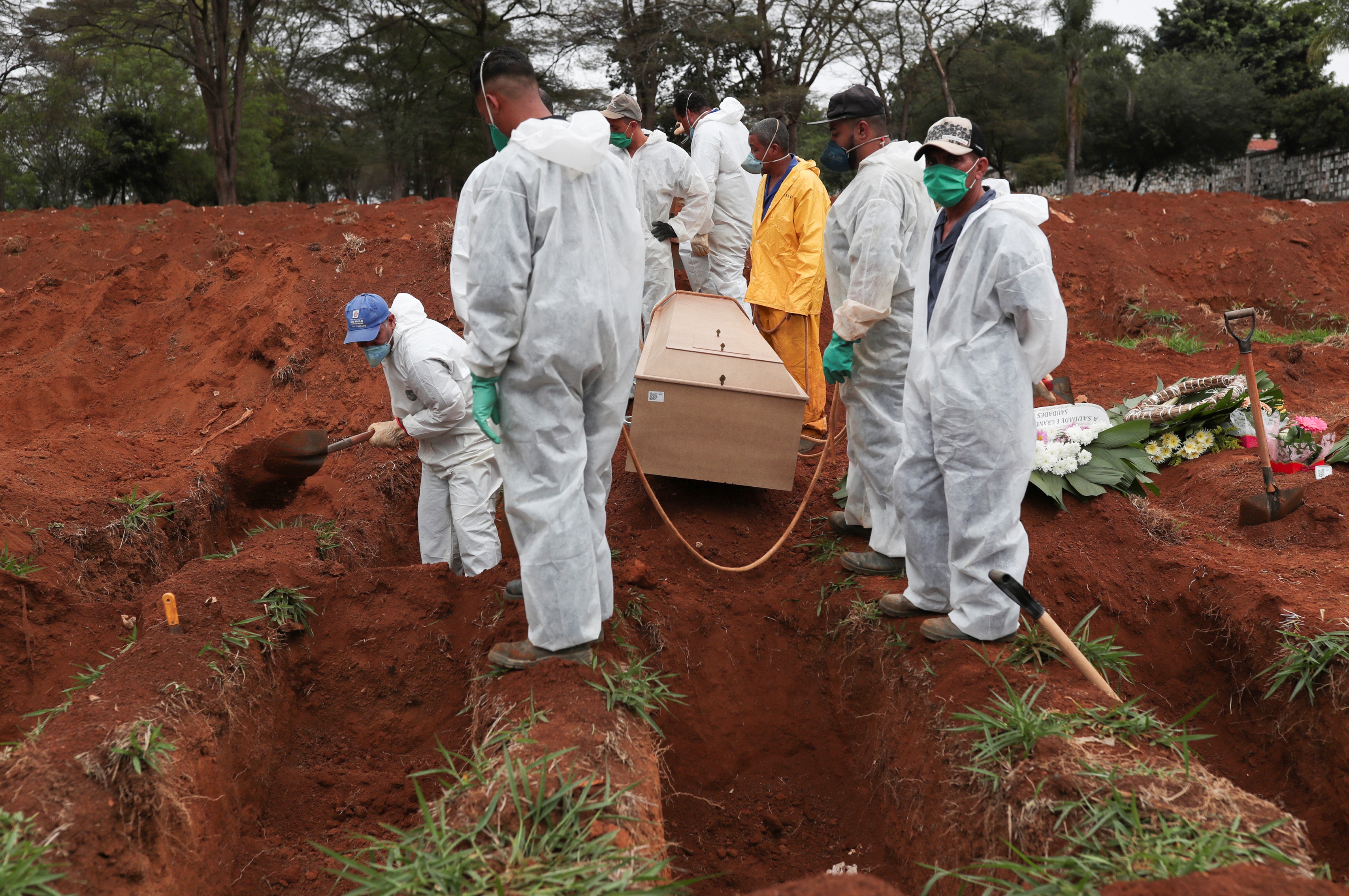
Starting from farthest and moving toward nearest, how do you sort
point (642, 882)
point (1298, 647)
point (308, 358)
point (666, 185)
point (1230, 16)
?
1. point (1230, 16)
2. point (308, 358)
3. point (666, 185)
4. point (1298, 647)
5. point (642, 882)

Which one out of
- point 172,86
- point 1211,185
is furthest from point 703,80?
point 1211,185

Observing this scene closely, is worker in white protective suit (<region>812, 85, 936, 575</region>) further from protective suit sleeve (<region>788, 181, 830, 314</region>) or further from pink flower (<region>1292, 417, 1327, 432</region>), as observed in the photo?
pink flower (<region>1292, 417, 1327, 432</region>)

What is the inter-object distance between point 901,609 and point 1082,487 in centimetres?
151

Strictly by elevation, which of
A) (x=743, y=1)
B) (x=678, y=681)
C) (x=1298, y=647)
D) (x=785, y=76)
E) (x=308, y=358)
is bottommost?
(x=678, y=681)

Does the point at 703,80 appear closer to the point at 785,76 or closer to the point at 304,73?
the point at 785,76

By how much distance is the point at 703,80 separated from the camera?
18406 millimetres

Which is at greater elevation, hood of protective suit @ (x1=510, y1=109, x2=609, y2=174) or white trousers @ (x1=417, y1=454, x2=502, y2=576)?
hood of protective suit @ (x1=510, y1=109, x2=609, y2=174)

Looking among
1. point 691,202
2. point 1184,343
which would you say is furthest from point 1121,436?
point 1184,343

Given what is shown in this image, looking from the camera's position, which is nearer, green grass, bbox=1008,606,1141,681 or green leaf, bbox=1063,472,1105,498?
green grass, bbox=1008,606,1141,681

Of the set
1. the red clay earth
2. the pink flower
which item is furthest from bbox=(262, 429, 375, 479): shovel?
the pink flower

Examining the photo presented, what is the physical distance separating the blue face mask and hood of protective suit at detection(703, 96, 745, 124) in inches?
133

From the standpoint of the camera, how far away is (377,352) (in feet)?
14.7

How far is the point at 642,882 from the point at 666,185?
4786mm

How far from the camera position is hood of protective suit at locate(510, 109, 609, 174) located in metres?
2.95
